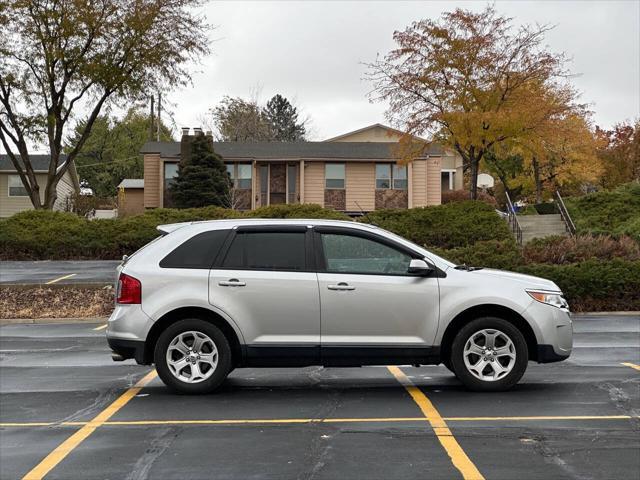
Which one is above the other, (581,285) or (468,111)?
(468,111)

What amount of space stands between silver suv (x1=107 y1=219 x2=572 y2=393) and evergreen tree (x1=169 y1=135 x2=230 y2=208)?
2986 cm

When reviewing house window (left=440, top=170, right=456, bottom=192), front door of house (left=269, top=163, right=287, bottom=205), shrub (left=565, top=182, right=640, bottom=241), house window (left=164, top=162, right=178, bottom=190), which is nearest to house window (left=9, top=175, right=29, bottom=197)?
house window (left=164, top=162, right=178, bottom=190)

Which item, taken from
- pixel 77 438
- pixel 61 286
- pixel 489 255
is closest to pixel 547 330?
pixel 77 438

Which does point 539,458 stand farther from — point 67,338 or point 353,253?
point 67,338

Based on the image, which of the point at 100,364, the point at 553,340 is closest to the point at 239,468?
the point at 553,340

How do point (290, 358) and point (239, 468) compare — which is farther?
point (290, 358)

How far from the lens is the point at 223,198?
3744cm

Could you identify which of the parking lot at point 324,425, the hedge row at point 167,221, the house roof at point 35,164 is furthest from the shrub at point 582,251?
the house roof at point 35,164

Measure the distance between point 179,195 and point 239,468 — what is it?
32.9m

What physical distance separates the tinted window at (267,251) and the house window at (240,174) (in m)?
33.8

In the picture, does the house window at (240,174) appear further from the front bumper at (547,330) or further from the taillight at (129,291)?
the front bumper at (547,330)

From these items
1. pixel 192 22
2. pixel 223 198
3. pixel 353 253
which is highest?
pixel 192 22

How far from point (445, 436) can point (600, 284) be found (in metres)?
12.1

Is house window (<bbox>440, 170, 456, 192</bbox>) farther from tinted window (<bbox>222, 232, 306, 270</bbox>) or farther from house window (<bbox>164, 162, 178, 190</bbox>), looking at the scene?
tinted window (<bbox>222, 232, 306, 270</bbox>)
